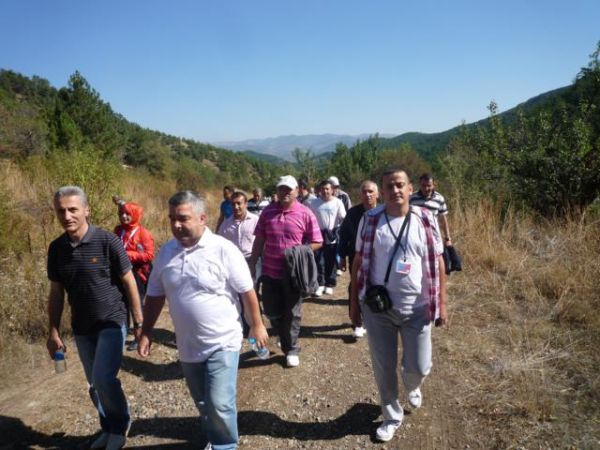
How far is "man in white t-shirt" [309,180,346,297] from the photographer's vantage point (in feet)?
18.3

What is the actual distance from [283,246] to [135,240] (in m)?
1.51

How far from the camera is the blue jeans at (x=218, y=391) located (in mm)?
2062

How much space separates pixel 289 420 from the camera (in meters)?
2.88

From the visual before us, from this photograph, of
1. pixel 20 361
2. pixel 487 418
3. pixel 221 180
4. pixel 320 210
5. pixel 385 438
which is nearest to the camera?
pixel 385 438

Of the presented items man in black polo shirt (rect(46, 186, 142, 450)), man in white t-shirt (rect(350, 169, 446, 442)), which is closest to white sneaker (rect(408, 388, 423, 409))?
man in white t-shirt (rect(350, 169, 446, 442))

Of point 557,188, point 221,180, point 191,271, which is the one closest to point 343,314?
point 191,271

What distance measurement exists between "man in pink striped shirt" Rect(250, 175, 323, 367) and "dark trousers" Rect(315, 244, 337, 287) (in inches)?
82.3

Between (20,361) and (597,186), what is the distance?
9.21 m

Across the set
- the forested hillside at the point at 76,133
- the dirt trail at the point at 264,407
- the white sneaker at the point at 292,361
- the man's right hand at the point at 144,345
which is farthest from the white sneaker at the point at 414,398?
the forested hillside at the point at 76,133

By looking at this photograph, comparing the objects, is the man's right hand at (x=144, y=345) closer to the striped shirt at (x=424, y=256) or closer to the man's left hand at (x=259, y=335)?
the man's left hand at (x=259, y=335)

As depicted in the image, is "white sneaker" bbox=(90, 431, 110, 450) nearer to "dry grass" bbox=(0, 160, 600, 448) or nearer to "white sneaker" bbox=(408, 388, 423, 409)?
"dry grass" bbox=(0, 160, 600, 448)

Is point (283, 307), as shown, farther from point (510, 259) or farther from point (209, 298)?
point (510, 259)

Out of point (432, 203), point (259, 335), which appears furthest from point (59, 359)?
point (432, 203)

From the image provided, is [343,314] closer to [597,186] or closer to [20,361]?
[20,361]
